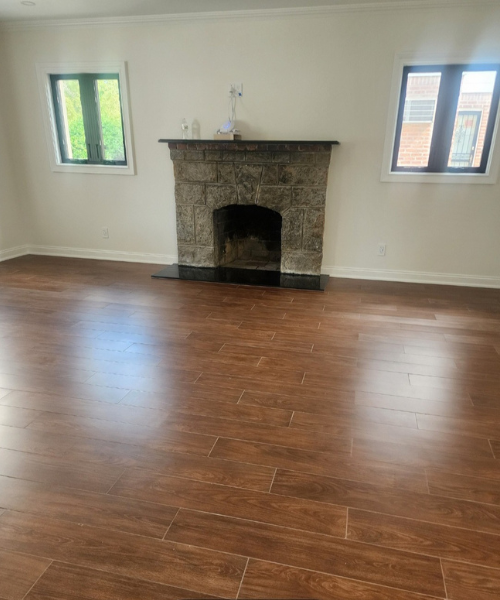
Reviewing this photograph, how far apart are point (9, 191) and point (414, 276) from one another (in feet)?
16.5

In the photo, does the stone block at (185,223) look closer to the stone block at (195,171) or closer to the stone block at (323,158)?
the stone block at (195,171)

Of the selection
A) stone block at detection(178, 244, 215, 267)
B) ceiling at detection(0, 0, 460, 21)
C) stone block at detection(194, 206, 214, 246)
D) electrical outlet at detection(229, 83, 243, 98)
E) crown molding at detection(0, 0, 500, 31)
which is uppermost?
ceiling at detection(0, 0, 460, 21)

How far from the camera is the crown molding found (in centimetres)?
368

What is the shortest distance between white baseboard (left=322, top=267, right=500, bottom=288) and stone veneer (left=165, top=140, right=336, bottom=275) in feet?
1.03

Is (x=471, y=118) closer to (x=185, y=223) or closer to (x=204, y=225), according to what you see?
(x=204, y=225)

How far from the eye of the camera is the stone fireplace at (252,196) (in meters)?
4.19

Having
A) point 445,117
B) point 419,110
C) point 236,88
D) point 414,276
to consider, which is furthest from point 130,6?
point 414,276

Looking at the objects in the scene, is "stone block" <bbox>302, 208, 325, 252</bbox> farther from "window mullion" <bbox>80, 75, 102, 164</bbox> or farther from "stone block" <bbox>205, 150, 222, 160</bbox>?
"window mullion" <bbox>80, 75, 102, 164</bbox>

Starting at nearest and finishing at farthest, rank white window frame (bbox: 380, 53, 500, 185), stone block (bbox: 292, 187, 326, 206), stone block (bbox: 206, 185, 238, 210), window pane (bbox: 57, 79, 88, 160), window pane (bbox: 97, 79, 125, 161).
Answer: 1. white window frame (bbox: 380, 53, 500, 185)
2. stone block (bbox: 292, 187, 326, 206)
3. stone block (bbox: 206, 185, 238, 210)
4. window pane (bbox: 97, 79, 125, 161)
5. window pane (bbox: 57, 79, 88, 160)

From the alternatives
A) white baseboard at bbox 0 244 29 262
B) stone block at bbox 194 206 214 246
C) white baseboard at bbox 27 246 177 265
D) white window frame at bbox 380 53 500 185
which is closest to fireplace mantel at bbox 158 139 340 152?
white window frame at bbox 380 53 500 185

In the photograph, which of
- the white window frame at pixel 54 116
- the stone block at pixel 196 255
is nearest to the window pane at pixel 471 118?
the stone block at pixel 196 255

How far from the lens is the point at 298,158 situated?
164 inches

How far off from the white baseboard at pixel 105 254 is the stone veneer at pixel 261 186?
0.55 m

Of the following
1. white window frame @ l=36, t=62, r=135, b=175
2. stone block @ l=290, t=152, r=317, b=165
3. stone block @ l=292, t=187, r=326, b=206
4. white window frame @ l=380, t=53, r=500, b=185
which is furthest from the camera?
white window frame @ l=36, t=62, r=135, b=175
